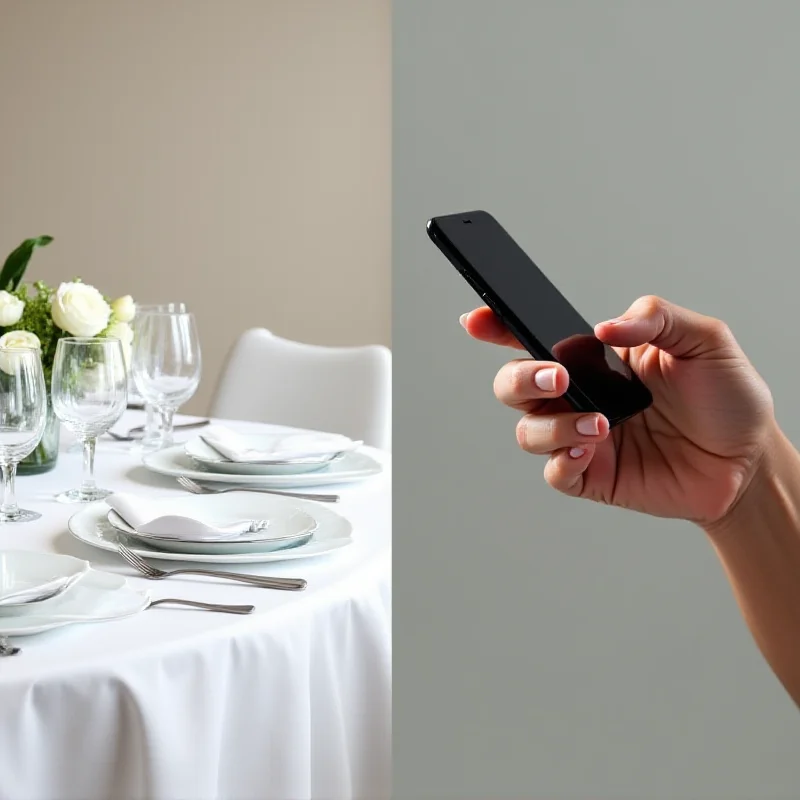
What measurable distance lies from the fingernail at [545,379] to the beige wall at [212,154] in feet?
12.1

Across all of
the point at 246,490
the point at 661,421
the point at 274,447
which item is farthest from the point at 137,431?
the point at 661,421

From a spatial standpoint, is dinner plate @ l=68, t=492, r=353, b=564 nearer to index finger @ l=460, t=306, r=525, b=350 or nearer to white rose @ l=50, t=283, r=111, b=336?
white rose @ l=50, t=283, r=111, b=336

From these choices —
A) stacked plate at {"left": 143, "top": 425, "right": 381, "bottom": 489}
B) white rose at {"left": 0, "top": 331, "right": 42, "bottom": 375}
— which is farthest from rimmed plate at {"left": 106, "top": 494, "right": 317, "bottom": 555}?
white rose at {"left": 0, "top": 331, "right": 42, "bottom": 375}

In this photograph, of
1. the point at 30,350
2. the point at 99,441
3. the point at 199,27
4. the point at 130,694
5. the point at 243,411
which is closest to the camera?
the point at 130,694

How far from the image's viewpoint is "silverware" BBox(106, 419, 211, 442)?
1.80 metres

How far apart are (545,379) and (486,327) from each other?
5 cm

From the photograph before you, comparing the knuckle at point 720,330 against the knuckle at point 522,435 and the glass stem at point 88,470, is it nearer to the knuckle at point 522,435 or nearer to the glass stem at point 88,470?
the knuckle at point 522,435

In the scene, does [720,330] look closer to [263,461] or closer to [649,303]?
[649,303]

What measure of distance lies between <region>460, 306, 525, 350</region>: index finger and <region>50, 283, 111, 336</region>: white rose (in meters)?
1.17

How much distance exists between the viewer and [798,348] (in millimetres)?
351

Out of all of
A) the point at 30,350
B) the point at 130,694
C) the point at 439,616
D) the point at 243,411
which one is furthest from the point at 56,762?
the point at 243,411

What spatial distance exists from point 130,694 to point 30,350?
1.59ft

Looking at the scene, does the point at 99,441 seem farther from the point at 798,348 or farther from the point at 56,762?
the point at 798,348

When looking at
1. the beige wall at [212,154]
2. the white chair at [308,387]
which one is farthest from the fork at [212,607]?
the beige wall at [212,154]
